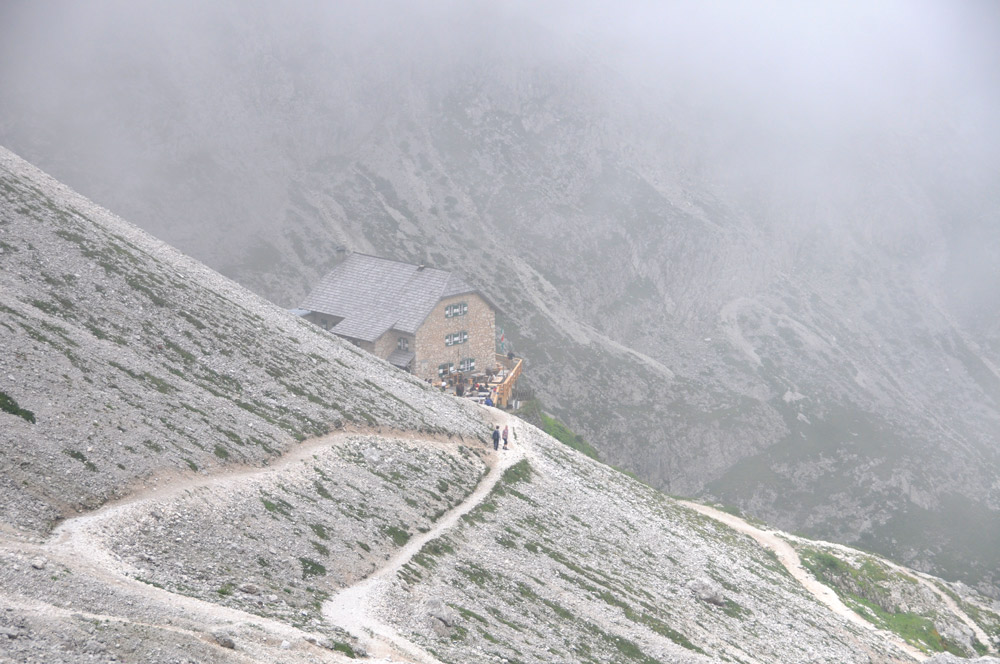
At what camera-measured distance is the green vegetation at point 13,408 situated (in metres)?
38.5

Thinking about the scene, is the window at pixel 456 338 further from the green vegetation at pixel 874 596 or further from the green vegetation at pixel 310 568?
the green vegetation at pixel 310 568

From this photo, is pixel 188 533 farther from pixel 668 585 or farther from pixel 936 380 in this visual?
pixel 936 380

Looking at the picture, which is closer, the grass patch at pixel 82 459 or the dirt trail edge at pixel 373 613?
the dirt trail edge at pixel 373 613

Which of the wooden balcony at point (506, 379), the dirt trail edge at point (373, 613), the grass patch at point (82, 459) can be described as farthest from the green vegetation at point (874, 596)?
the grass patch at point (82, 459)

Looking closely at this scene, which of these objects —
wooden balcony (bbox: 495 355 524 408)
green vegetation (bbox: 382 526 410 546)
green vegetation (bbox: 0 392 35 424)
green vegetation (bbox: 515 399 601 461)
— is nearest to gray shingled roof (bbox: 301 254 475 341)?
wooden balcony (bbox: 495 355 524 408)

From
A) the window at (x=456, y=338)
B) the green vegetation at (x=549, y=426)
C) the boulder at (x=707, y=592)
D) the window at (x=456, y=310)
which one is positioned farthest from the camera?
the window at (x=456, y=338)

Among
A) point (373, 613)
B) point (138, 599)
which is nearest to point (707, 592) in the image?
point (373, 613)

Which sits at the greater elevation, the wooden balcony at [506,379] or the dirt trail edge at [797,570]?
the wooden balcony at [506,379]

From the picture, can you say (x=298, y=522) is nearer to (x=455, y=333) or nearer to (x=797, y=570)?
(x=797, y=570)

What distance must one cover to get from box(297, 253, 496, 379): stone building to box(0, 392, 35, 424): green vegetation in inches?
2072

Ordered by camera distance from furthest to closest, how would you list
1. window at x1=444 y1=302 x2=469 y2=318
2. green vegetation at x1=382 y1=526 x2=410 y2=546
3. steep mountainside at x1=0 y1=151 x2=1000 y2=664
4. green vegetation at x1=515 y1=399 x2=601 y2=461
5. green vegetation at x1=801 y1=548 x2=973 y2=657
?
window at x1=444 y1=302 x2=469 y2=318
green vegetation at x1=515 y1=399 x2=601 y2=461
green vegetation at x1=801 y1=548 x2=973 y2=657
green vegetation at x1=382 y1=526 x2=410 y2=546
steep mountainside at x1=0 y1=151 x2=1000 y2=664

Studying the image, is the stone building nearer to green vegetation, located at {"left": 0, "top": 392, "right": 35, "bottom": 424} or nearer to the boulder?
the boulder

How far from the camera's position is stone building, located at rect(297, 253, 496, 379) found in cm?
9294

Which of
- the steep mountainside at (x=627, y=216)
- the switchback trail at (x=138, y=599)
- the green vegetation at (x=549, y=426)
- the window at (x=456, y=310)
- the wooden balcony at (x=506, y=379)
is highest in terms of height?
the steep mountainside at (x=627, y=216)
